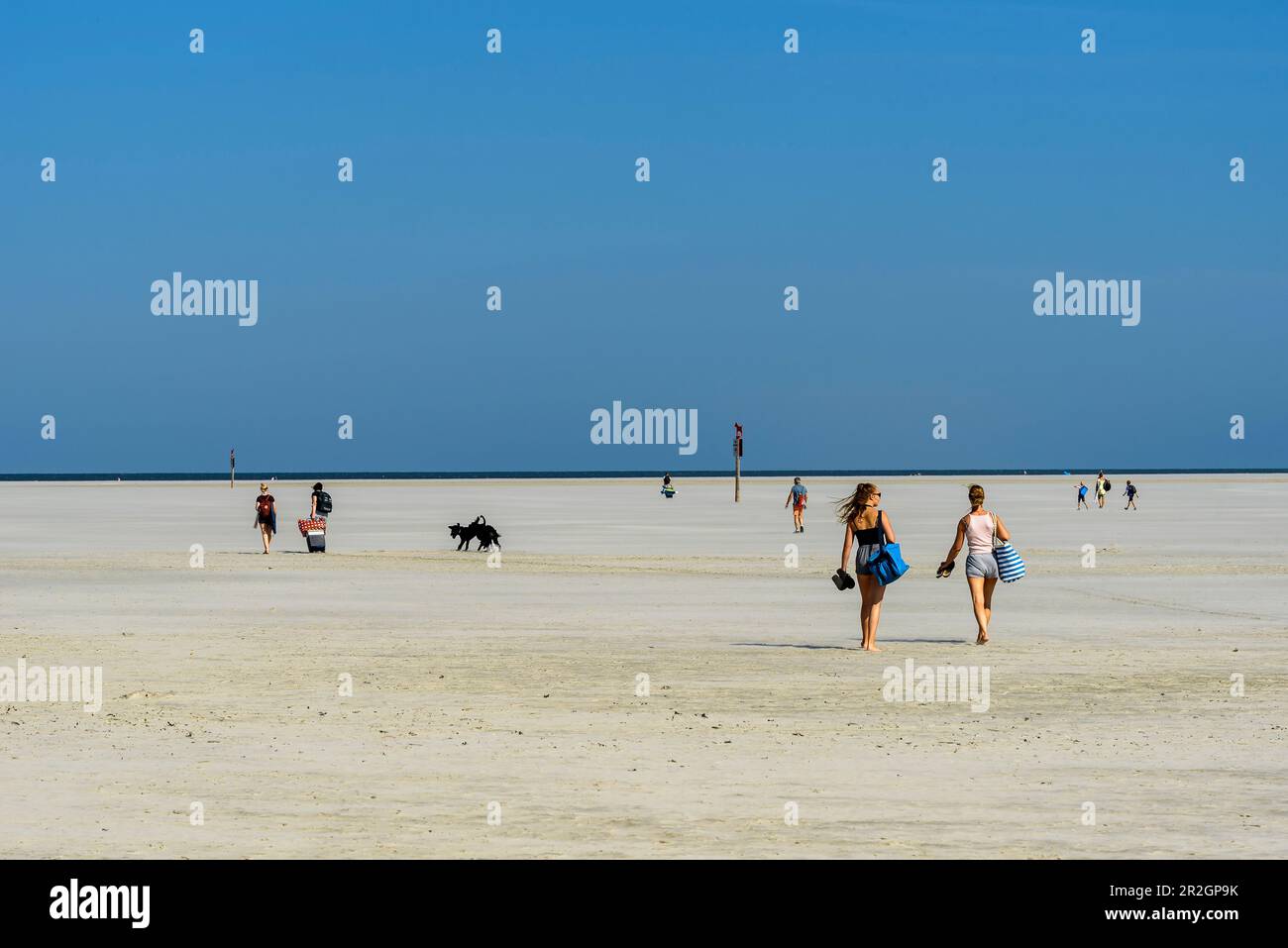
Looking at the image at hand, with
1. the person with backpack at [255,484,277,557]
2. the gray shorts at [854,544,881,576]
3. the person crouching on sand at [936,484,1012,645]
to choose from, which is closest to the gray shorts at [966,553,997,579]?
the person crouching on sand at [936,484,1012,645]

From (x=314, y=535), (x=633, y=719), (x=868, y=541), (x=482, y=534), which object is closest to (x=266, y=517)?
(x=314, y=535)

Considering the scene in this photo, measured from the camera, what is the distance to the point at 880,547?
→ 60.1 ft

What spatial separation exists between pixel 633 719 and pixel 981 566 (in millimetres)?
6811

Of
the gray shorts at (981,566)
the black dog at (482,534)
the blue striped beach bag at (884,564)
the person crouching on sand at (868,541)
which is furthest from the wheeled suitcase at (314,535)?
the blue striped beach bag at (884,564)

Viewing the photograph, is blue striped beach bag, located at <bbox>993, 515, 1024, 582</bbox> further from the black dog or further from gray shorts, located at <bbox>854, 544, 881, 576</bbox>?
the black dog

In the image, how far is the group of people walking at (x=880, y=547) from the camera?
60.0 ft

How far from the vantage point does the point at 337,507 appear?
78.6 m

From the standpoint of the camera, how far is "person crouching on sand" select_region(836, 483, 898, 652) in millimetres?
18250

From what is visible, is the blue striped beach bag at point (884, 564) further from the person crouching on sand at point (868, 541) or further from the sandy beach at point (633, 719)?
the sandy beach at point (633, 719)

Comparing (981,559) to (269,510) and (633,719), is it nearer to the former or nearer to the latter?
(633,719)

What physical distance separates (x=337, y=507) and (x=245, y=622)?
57.9 m

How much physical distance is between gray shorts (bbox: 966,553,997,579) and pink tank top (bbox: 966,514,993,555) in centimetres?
6
